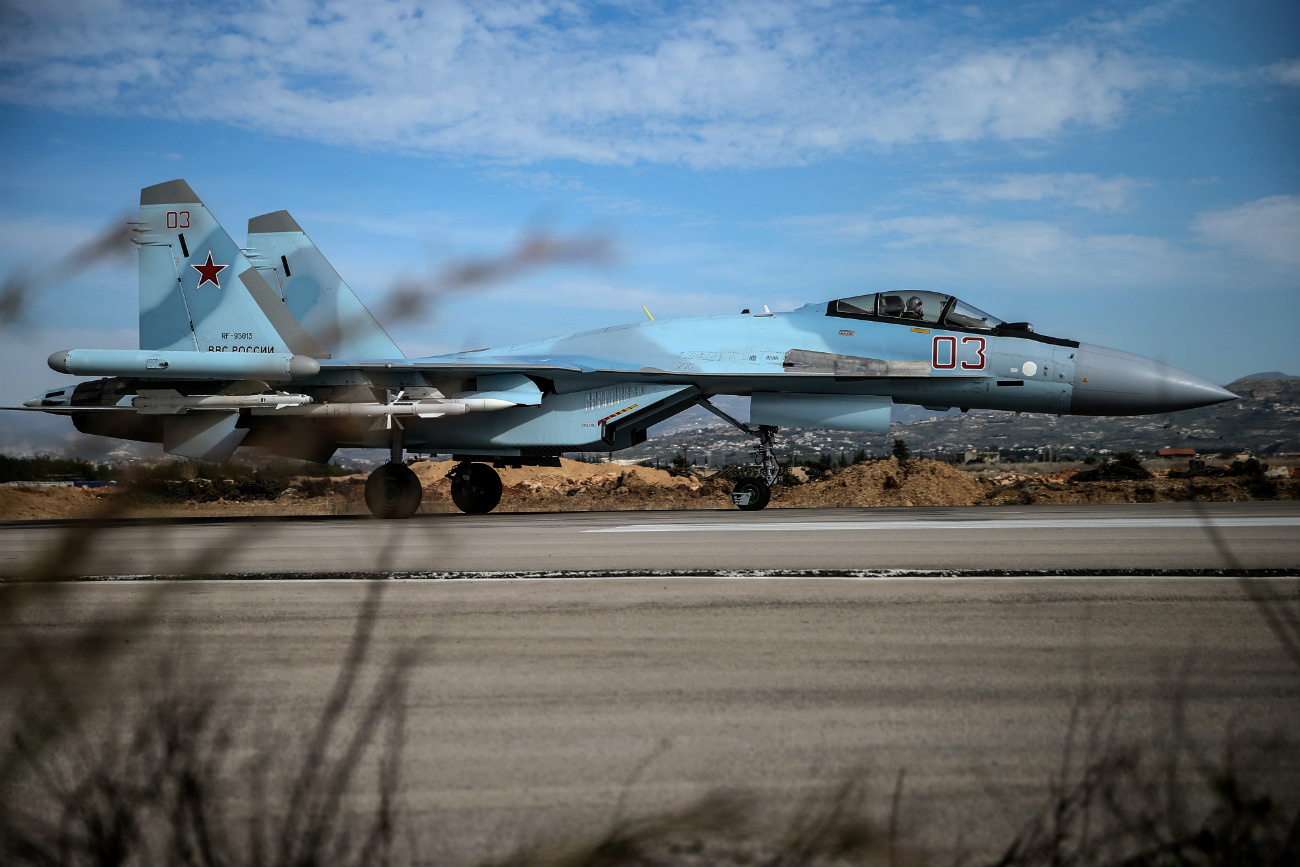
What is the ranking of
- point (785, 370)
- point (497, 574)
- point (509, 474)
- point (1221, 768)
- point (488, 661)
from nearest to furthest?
point (1221, 768)
point (488, 661)
point (497, 574)
point (785, 370)
point (509, 474)

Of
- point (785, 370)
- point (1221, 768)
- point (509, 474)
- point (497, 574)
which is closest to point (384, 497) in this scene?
point (785, 370)

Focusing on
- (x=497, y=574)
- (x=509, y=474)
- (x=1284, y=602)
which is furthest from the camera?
(x=509, y=474)

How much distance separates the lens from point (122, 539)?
914mm

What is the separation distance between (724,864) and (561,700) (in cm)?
114

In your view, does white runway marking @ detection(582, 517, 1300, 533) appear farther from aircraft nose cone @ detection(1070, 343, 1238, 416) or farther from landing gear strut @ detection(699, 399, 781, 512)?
landing gear strut @ detection(699, 399, 781, 512)

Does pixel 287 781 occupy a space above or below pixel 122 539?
below

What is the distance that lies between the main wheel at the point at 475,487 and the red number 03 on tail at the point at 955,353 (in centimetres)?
708

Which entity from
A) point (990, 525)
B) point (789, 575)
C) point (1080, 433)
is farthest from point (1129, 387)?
point (1080, 433)

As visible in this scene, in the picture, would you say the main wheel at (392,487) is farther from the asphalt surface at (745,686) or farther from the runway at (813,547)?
the asphalt surface at (745,686)

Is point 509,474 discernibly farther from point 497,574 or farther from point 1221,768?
point 1221,768

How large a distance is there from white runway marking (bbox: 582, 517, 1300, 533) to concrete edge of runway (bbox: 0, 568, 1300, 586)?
281cm

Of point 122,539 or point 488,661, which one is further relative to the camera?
point 488,661

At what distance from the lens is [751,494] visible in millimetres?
12820

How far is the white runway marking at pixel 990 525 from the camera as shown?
786cm
